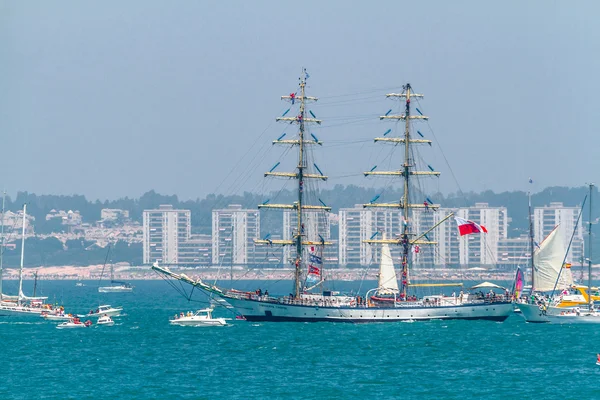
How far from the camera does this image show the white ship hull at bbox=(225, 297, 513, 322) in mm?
111188

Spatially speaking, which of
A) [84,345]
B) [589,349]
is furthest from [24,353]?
[589,349]

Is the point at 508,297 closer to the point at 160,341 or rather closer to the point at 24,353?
the point at 160,341

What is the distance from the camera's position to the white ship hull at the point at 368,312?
365 ft

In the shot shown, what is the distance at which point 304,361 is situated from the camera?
81812mm

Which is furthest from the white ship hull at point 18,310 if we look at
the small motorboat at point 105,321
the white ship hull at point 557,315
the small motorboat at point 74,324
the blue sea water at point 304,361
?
the white ship hull at point 557,315

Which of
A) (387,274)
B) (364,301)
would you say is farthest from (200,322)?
(387,274)

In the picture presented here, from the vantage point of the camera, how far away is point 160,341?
96938mm

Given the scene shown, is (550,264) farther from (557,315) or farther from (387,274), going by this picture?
(387,274)

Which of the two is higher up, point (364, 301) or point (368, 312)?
point (364, 301)

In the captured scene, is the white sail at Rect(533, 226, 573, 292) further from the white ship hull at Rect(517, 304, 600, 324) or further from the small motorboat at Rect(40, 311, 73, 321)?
the small motorboat at Rect(40, 311, 73, 321)

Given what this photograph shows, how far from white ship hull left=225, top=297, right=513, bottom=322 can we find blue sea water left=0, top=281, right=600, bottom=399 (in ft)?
3.54

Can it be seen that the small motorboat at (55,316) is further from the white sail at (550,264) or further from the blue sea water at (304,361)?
the white sail at (550,264)

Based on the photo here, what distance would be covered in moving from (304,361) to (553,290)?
44165 mm

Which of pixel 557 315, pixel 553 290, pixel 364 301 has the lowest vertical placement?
Answer: pixel 557 315
